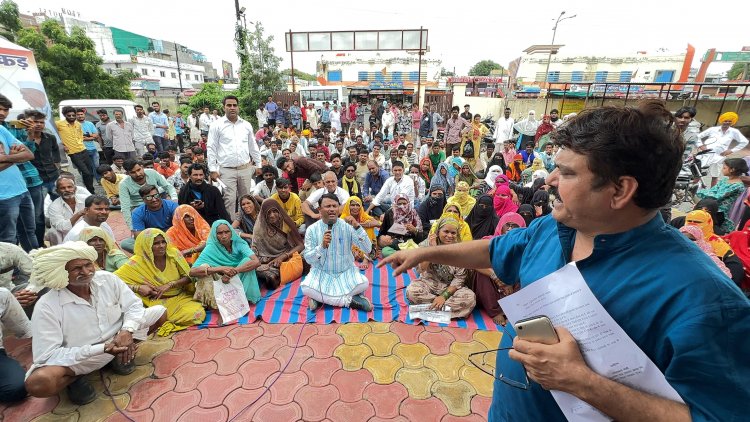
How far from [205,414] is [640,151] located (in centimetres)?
300

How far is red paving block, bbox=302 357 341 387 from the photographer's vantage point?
277 centimetres

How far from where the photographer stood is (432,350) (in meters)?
3.11

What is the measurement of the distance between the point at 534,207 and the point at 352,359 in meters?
3.65

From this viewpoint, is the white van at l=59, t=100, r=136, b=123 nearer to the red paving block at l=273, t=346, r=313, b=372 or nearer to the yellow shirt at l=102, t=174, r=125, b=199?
the yellow shirt at l=102, t=174, r=125, b=199

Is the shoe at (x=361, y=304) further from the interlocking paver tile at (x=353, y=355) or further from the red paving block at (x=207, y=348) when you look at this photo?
the red paving block at (x=207, y=348)

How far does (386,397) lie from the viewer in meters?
2.61

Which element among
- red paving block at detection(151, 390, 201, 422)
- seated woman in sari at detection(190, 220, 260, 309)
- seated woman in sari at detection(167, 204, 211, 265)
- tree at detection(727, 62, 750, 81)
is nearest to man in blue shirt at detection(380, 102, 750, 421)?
red paving block at detection(151, 390, 201, 422)

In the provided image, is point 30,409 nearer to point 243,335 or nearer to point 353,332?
point 243,335

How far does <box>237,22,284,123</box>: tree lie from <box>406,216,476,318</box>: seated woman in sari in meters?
15.1

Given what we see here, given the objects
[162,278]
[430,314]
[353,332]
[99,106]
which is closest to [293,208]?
[162,278]

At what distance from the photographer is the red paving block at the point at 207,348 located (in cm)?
304

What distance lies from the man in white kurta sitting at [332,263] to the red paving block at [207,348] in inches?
37.0

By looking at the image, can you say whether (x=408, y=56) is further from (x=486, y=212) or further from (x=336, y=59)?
(x=486, y=212)

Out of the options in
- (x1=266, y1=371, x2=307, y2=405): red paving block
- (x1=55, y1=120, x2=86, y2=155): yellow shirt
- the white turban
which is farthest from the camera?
(x1=55, y1=120, x2=86, y2=155): yellow shirt
